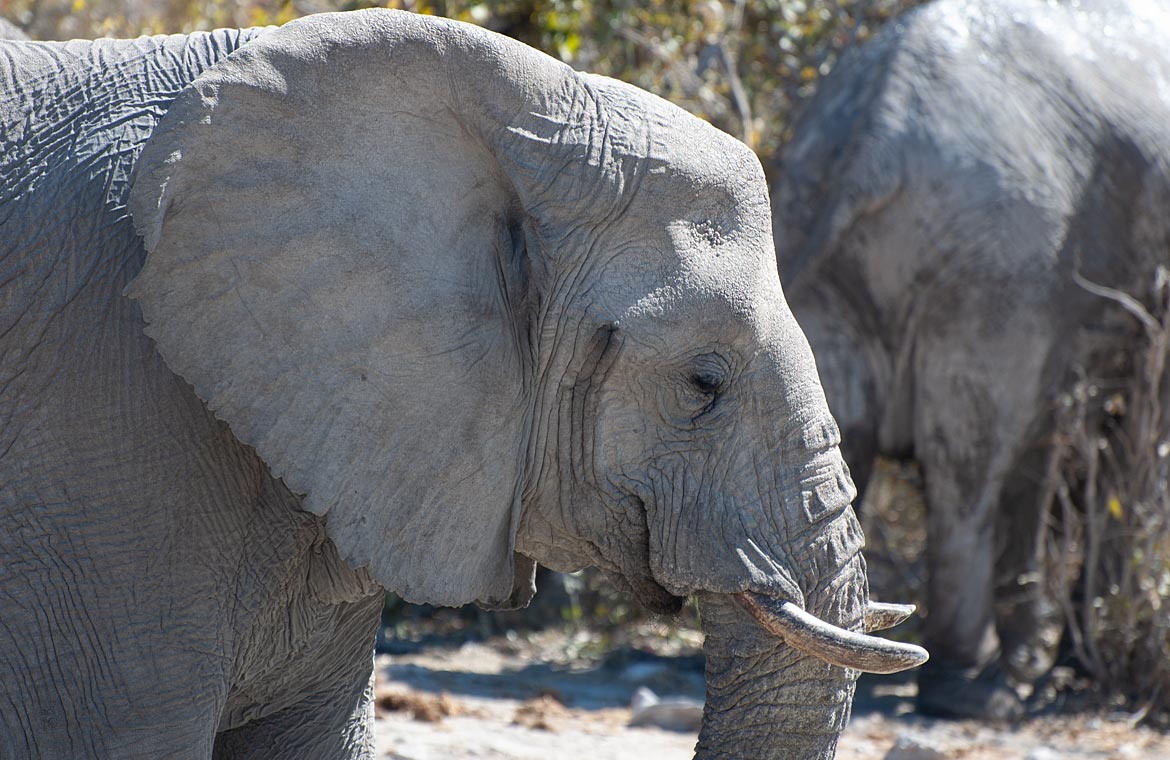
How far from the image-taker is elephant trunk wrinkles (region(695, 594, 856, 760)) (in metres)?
2.48

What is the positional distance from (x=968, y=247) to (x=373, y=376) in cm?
304

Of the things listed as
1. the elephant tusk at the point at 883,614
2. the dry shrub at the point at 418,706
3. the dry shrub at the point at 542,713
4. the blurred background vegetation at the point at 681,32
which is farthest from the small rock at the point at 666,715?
the elephant tusk at the point at 883,614

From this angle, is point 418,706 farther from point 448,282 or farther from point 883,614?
point 448,282

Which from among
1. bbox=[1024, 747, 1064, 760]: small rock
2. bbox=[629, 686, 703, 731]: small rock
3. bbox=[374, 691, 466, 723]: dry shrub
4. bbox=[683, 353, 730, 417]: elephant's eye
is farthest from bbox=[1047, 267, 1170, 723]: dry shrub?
bbox=[683, 353, 730, 417]: elephant's eye

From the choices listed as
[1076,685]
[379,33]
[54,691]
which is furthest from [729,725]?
[1076,685]

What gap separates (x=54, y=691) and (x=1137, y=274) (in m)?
3.92

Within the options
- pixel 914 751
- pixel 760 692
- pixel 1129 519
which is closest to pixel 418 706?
pixel 914 751

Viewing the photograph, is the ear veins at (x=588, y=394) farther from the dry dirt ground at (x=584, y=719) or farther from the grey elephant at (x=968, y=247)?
the grey elephant at (x=968, y=247)

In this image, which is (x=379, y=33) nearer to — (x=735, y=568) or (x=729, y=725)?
(x=735, y=568)

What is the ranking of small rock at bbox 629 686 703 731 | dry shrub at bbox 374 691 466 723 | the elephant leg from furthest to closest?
small rock at bbox 629 686 703 731
dry shrub at bbox 374 691 466 723
the elephant leg

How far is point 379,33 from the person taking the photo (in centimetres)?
233

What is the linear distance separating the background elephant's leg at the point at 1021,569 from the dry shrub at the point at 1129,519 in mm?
93

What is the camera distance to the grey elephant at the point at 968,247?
500 cm

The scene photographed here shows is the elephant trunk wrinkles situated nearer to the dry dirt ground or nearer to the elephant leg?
the elephant leg
